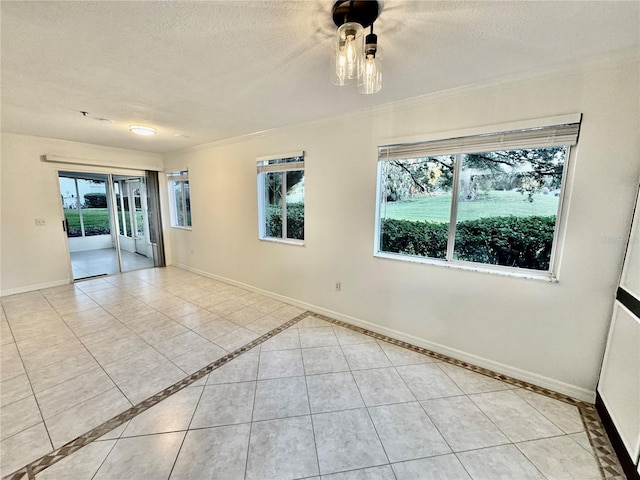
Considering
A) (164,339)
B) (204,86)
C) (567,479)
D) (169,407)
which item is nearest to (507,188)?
(567,479)

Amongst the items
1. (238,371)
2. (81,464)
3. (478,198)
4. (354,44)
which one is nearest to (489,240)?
(478,198)

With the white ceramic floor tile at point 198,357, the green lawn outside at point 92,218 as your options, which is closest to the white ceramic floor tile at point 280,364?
the white ceramic floor tile at point 198,357

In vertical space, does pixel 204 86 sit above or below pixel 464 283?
above

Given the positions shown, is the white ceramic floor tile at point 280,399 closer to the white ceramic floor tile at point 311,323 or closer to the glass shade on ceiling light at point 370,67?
the white ceramic floor tile at point 311,323

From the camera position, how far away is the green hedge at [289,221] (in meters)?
3.57

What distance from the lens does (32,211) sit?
159 inches

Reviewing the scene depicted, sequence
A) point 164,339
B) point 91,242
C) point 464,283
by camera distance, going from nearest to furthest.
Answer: point 464,283 → point 164,339 → point 91,242

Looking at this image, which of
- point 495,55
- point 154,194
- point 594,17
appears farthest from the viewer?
point 154,194

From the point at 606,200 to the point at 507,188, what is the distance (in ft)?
1.92

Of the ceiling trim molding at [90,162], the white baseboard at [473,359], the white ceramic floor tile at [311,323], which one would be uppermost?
the ceiling trim molding at [90,162]

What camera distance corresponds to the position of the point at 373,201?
9.01 feet

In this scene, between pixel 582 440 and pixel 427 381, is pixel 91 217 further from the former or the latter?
pixel 582 440

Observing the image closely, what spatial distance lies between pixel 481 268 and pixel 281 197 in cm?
263

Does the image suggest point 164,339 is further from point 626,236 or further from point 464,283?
point 626,236
